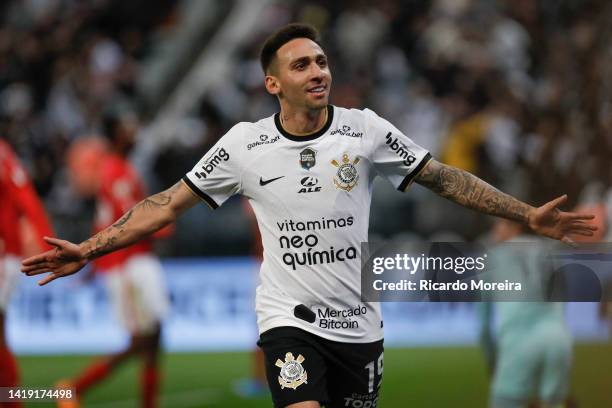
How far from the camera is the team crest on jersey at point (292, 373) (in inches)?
217

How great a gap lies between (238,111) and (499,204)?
40.8 ft

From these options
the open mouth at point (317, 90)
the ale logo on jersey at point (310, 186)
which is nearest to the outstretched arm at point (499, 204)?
the ale logo on jersey at point (310, 186)

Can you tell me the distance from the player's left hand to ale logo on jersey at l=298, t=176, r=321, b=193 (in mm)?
1055

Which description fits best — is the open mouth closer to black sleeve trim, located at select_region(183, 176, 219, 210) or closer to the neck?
the neck

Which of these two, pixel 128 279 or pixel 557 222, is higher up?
pixel 128 279

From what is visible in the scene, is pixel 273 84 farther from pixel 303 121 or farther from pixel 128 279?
pixel 128 279

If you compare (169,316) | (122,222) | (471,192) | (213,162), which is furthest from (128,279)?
(471,192)

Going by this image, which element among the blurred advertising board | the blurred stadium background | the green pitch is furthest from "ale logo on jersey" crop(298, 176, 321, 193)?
the blurred advertising board

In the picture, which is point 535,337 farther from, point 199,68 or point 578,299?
point 199,68

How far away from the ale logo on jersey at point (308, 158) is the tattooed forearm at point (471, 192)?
0.54 meters

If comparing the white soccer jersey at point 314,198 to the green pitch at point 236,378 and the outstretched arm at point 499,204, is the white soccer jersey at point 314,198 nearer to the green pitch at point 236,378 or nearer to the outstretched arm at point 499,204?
the outstretched arm at point 499,204

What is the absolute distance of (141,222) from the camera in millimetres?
5793

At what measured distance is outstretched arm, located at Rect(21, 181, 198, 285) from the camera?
5559 mm

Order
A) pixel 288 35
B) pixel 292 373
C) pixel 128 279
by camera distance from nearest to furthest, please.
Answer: pixel 292 373
pixel 288 35
pixel 128 279
